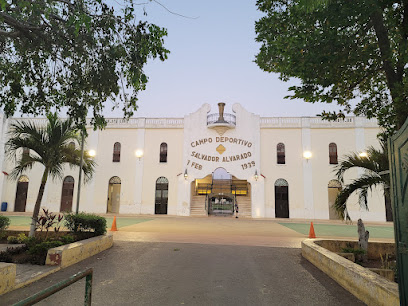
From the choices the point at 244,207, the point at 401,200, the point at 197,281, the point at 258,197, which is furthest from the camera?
the point at 244,207

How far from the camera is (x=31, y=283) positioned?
5.15 metres

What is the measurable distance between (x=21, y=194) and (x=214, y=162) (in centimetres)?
1812

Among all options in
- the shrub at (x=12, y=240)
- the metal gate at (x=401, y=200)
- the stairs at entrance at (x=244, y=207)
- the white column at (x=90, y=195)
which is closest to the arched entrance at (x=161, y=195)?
the white column at (x=90, y=195)

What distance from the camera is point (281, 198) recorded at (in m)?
24.7

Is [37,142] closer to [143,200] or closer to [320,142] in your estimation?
[143,200]

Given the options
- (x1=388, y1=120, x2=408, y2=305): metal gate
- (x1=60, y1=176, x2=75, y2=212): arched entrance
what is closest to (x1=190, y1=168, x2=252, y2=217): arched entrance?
(x1=60, y1=176, x2=75, y2=212): arched entrance

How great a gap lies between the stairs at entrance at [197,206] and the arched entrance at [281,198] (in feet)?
20.8

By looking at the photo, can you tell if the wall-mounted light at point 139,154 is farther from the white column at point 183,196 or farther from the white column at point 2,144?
the white column at point 2,144

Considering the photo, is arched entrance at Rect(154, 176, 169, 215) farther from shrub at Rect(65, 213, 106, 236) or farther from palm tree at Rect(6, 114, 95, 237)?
palm tree at Rect(6, 114, 95, 237)

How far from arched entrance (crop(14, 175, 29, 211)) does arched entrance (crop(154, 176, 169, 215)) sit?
483 inches

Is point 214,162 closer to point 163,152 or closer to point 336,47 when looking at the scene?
point 163,152

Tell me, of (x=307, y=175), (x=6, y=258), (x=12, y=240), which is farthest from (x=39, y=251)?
(x=307, y=175)

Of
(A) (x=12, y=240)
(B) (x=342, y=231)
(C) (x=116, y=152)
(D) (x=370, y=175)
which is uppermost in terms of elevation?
(C) (x=116, y=152)

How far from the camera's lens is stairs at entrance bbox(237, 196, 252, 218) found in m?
24.8
